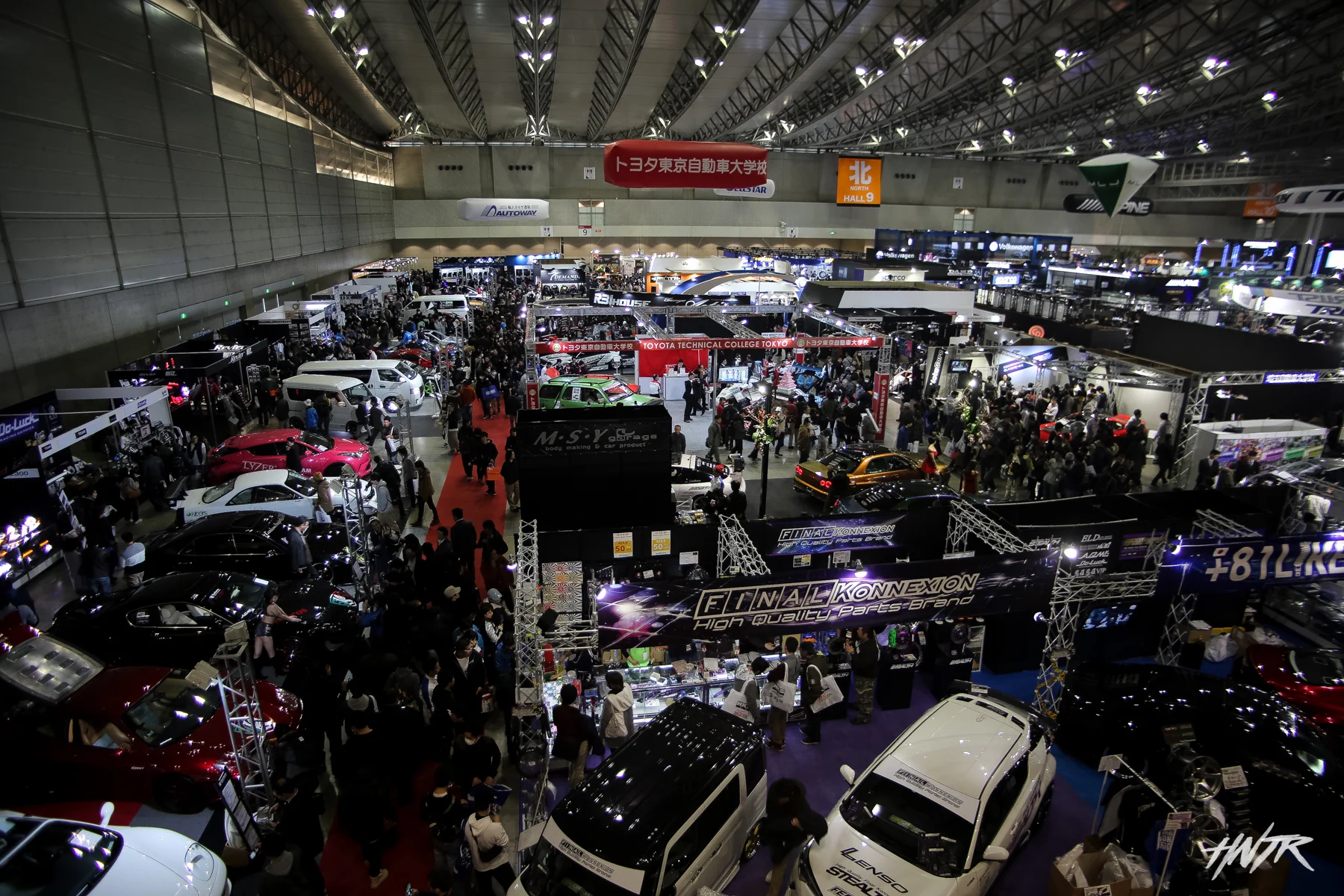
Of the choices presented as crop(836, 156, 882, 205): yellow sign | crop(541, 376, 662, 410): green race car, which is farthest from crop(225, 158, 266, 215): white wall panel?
crop(836, 156, 882, 205): yellow sign

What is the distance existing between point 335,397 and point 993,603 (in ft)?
50.2

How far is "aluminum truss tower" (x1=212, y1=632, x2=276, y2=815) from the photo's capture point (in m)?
5.28

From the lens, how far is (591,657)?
695 cm

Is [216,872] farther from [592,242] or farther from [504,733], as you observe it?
[592,242]

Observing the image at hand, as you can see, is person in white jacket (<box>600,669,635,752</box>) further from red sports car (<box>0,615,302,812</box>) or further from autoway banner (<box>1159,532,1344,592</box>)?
autoway banner (<box>1159,532,1344,592</box>)

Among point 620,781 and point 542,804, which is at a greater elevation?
point 620,781

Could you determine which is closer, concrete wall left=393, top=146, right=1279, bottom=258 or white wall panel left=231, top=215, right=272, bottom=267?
white wall panel left=231, top=215, right=272, bottom=267

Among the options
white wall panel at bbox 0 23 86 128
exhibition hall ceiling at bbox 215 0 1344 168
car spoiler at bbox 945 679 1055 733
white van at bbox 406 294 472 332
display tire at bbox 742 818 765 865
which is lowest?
display tire at bbox 742 818 765 865

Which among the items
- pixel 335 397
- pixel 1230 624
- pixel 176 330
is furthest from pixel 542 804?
pixel 176 330

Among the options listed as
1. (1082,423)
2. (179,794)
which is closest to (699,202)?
(1082,423)

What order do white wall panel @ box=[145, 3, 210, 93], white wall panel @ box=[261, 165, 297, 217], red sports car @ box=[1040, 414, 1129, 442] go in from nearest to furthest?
red sports car @ box=[1040, 414, 1129, 442], white wall panel @ box=[145, 3, 210, 93], white wall panel @ box=[261, 165, 297, 217]

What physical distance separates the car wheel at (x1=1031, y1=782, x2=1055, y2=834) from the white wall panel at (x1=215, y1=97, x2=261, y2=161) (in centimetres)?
2315

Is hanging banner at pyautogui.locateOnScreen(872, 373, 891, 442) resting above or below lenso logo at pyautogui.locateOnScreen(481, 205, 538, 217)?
below

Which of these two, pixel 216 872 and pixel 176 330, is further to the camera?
pixel 176 330
